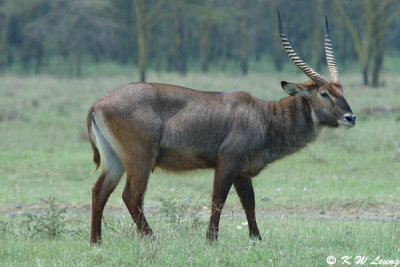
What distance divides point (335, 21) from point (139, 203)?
4173 cm

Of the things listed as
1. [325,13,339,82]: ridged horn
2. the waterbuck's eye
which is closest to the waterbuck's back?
the waterbuck's eye

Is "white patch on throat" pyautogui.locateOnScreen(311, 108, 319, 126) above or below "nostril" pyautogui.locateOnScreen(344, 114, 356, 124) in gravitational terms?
below

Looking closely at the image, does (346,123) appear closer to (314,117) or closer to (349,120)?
(349,120)

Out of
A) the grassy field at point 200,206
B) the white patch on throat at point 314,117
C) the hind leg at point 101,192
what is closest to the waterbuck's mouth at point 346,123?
the white patch on throat at point 314,117

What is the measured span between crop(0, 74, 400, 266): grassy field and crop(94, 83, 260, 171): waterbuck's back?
0.34 meters

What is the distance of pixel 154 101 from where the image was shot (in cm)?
586

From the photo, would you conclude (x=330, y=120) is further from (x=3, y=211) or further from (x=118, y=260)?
(x=3, y=211)

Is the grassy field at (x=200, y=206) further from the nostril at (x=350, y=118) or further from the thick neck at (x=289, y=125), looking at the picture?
the nostril at (x=350, y=118)

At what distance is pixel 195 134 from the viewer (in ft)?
19.4

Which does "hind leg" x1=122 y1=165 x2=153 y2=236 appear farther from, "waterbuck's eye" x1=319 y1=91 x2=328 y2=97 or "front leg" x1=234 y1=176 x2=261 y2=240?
"waterbuck's eye" x1=319 y1=91 x2=328 y2=97

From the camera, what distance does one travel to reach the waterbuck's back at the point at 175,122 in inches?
226

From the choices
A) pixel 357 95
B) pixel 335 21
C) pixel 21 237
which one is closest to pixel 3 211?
pixel 21 237

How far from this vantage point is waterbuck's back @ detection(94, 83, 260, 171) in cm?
575

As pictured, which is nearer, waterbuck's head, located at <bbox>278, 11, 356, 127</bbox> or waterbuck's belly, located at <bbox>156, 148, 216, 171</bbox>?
waterbuck's belly, located at <bbox>156, 148, 216, 171</bbox>
